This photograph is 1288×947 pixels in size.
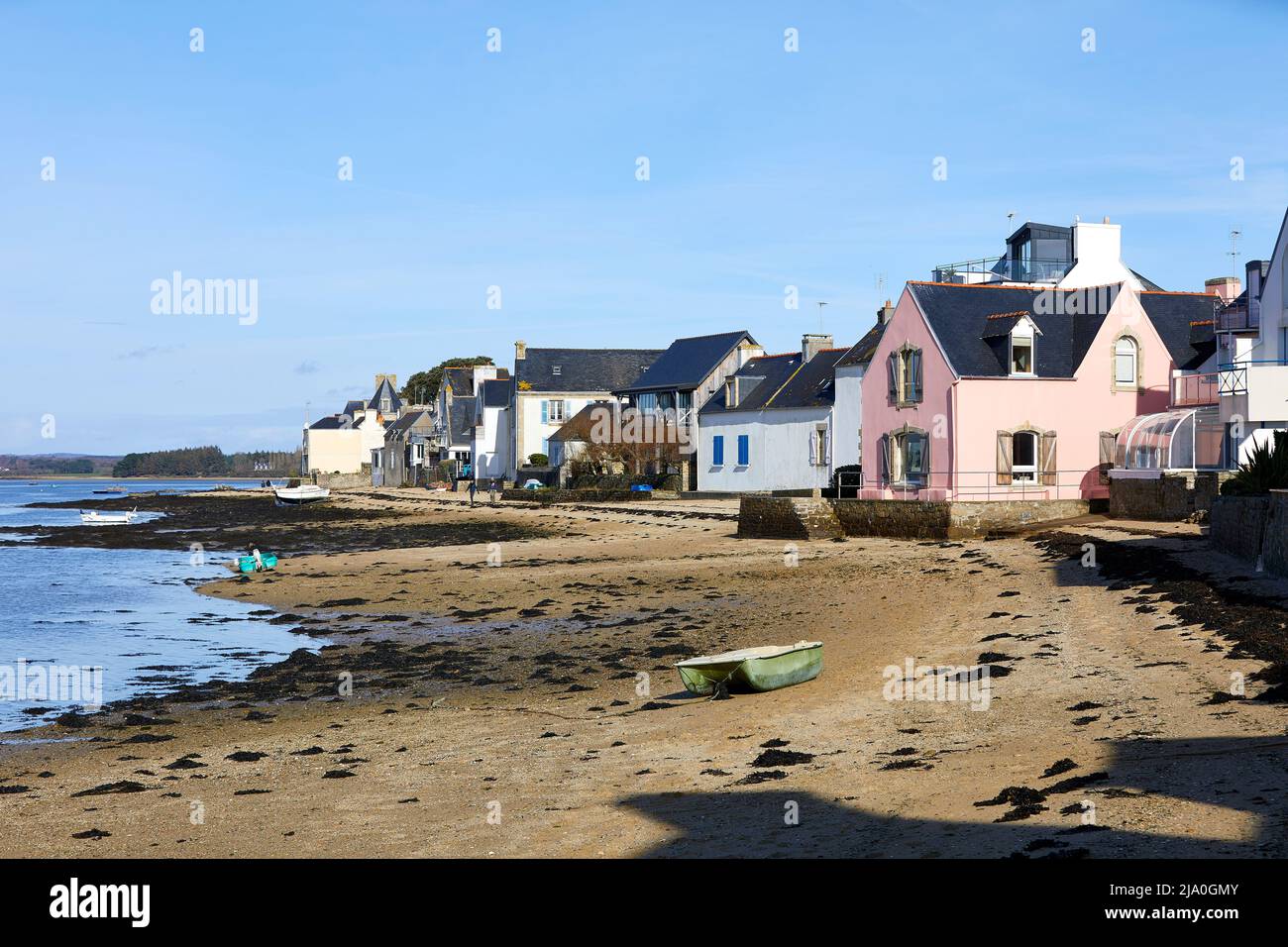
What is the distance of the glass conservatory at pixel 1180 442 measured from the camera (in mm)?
36000

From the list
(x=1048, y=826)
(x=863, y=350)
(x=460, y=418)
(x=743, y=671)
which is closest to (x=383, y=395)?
(x=460, y=418)

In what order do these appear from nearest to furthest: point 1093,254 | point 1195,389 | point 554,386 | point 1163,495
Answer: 1. point 1163,495
2. point 1195,389
3. point 1093,254
4. point 554,386

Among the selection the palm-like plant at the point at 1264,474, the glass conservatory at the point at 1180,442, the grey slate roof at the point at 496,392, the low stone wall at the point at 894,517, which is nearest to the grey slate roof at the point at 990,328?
the glass conservatory at the point at 1180,442

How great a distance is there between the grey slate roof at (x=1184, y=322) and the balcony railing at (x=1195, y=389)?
148 cm

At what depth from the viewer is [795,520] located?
39.8m

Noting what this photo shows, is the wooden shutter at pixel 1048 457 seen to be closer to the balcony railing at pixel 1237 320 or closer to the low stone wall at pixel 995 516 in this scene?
the low stone wall at pixel 995 516

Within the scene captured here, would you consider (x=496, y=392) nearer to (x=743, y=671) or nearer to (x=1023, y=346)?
(x=1023, y=346)

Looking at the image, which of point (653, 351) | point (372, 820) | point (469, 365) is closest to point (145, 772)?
point (372, 820)

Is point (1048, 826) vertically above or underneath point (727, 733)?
above

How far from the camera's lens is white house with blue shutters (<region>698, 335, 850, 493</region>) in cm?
5697

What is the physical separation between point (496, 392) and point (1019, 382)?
6178cm

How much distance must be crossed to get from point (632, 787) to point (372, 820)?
2.55 m
